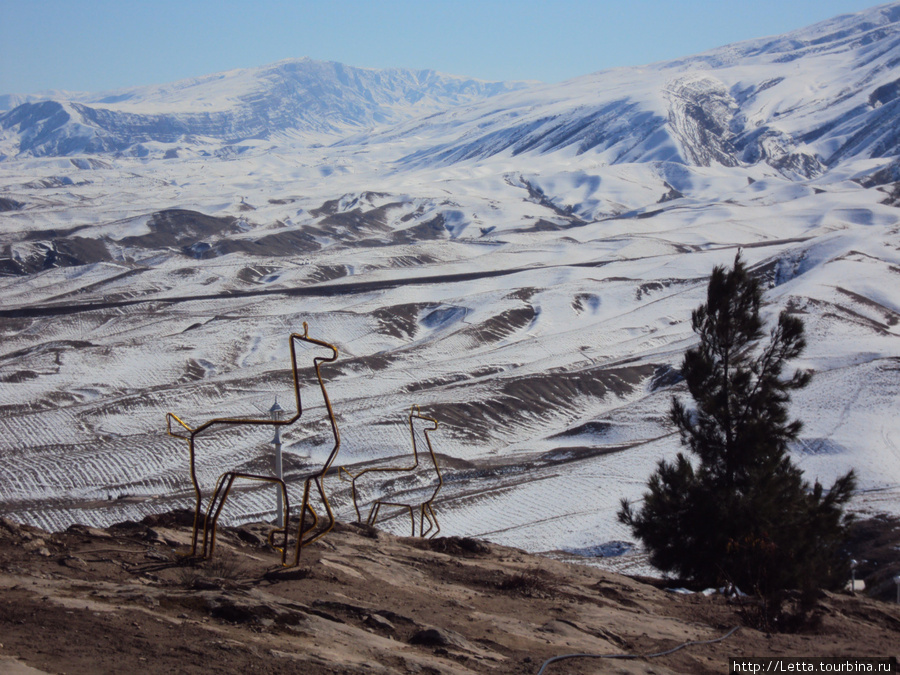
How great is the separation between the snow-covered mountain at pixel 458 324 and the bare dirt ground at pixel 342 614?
43.5 feet

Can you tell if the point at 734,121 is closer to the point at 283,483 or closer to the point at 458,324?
the point at 458,324

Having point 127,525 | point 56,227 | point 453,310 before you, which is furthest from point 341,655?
point 56,227

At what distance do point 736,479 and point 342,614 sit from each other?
791 cm

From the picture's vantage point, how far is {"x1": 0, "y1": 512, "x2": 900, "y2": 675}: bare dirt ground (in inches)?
200

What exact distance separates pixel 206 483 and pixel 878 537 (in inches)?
825

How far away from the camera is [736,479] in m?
12.1

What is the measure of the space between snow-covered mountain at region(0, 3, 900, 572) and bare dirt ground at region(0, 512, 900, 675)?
43.5 ft

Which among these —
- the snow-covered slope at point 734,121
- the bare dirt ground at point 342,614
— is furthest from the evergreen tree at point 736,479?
the snow-covered slope at point 734,121

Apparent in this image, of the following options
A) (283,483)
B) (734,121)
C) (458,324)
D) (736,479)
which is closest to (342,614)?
(283,483)

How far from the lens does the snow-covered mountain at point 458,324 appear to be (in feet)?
88.7

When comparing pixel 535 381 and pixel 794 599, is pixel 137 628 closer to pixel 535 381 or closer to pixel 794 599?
pixel 794 599

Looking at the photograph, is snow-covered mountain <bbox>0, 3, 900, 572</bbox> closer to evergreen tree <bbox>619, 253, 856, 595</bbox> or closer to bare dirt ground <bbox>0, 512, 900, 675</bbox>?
evergreen tree <bbox>619, 253, 856, 595</bbox>

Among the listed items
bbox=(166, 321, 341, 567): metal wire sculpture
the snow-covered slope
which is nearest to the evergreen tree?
bbox=(166, 321, 341, 567): metal wire sculpture

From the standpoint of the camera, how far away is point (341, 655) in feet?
17.6
